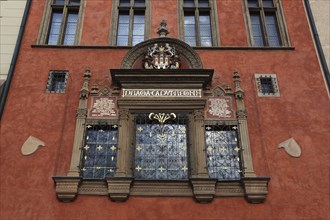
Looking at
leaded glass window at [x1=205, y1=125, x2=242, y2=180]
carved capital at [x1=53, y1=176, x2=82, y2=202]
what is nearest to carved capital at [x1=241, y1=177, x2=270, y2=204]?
leaded glass window at [x1=205, y1=125, x2=242, y2=180]

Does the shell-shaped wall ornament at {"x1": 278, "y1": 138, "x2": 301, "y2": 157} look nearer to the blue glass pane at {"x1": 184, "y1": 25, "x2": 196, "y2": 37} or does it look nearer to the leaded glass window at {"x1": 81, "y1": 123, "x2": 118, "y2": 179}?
the leaded glass window at {"x1": 81, "y1": 123, "x2": 118, "y2": 179}

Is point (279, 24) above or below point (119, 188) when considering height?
above

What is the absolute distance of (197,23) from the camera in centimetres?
1336

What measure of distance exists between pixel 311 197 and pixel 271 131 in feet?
6.20

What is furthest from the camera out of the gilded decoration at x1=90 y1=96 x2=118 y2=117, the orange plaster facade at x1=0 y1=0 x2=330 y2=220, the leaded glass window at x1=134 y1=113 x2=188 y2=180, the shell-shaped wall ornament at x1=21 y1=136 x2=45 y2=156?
the gilded decoration at x1=90 y1=96 x2=118 y2=117

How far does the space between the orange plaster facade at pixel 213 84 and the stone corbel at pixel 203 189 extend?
0.16 metres

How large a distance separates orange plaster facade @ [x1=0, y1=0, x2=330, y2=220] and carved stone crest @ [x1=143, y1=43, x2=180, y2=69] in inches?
29.7

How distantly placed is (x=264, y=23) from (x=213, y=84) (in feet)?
9.61

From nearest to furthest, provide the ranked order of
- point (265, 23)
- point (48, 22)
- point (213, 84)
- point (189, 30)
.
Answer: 1. point (213, 84)
2. point (48, 22)
3. point (189, 30)
4. point (265, 23)

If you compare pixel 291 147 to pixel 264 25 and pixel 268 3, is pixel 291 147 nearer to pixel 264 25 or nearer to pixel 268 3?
pixel 264 25

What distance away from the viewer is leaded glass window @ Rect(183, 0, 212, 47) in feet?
42.9

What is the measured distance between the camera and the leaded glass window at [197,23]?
13.1m

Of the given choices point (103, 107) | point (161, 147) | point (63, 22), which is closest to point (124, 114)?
point (103, 107)

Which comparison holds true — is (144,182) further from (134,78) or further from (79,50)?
(79,50)
